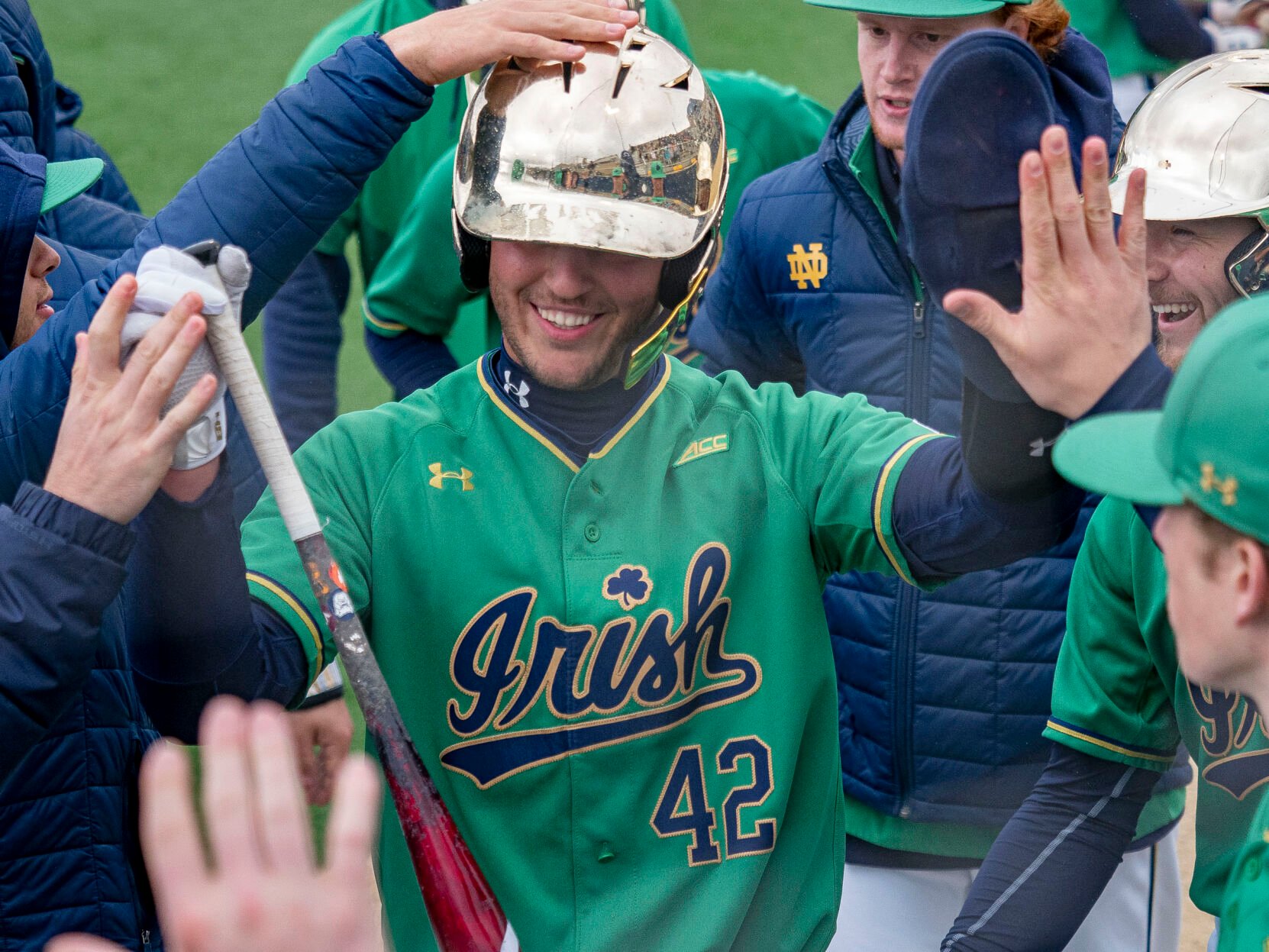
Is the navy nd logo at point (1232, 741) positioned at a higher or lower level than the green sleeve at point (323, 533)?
lower

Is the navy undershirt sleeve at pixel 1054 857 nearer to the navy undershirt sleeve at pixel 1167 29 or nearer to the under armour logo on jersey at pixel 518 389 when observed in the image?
the under armour logo on jersey at pixel 518 389

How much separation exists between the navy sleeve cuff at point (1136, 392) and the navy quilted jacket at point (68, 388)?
1.10 meters

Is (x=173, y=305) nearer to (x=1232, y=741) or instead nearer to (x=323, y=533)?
(x=323, y=533)

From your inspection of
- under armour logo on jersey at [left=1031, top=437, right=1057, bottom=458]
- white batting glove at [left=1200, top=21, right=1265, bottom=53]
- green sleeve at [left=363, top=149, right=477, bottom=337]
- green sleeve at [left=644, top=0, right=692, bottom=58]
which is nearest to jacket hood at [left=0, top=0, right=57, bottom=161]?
green sleeve at [left=363, top=149, right=477, bottom=337]

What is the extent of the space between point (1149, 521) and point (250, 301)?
130 centimetres

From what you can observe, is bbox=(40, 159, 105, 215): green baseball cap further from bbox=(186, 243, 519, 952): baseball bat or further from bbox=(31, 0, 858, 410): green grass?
bbox=(31, 0, 858, 410): green grass

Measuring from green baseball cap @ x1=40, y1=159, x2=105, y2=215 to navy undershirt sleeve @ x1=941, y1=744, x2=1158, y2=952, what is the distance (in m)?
1.85

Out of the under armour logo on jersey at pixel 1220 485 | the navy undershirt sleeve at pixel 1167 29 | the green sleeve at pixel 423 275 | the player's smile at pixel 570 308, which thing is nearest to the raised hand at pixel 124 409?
the player's smile at pixel 570 308

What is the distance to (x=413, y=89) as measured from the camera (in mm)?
2268

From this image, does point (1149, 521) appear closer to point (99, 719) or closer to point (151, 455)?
point (151, 455)

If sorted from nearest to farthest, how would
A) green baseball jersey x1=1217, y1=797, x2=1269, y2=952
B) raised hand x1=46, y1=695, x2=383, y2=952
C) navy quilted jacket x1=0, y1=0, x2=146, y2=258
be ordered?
Answer: raised hand x1=46, y1=695, x2=383, y2=952, green baseball jersey x1=1217, y1=797, x2=1269, y2=952, navy quilted jacket x1=0, y1=0, x2=146, y2=258

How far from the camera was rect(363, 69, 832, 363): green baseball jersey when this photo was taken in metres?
3.66

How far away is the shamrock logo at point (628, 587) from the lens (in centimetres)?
224

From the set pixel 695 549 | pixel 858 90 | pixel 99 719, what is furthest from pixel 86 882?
pixel 858 90
